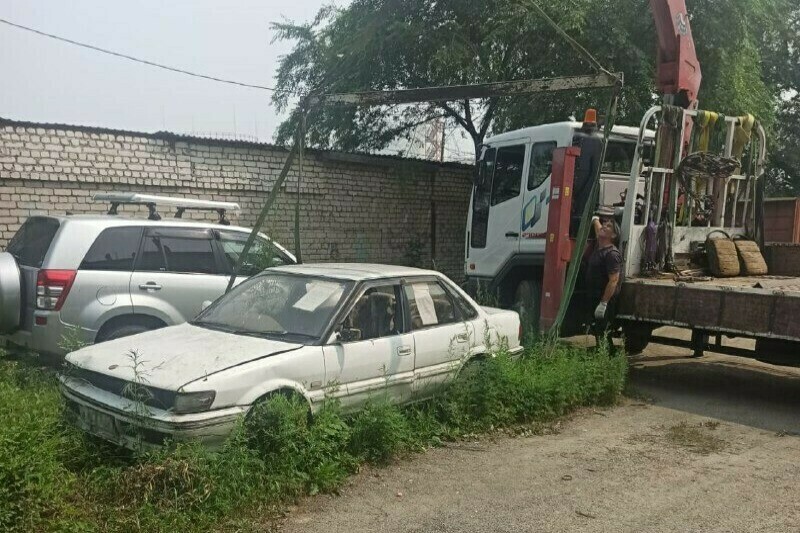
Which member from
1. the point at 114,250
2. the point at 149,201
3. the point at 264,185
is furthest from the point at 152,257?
the point at 264,185

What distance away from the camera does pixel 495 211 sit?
31.7ft

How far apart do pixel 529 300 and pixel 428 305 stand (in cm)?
358

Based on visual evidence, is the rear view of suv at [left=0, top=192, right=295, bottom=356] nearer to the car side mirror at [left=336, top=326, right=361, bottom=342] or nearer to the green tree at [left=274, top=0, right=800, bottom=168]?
the car side mirror at [left=336, top=326, right=361, bottom=342]

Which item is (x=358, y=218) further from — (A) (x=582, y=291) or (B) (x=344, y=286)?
(B) (x=344, y=286)

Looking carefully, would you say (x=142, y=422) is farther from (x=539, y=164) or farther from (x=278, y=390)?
(x=539, y=164)

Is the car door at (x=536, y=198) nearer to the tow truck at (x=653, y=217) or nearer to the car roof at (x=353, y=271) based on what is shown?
the tow truck at (x=653, y=217)

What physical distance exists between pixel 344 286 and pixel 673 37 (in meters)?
5.72

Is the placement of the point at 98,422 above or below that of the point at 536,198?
below

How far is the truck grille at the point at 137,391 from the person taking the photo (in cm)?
423

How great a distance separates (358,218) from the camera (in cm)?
1338

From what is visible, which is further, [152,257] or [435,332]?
[152,257]

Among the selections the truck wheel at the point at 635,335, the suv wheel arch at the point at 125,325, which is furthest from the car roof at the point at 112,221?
the truck wheel at the point at 635,335

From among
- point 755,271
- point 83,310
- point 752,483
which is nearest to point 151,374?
point 83,310

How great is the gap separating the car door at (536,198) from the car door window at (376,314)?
3.86 meters
